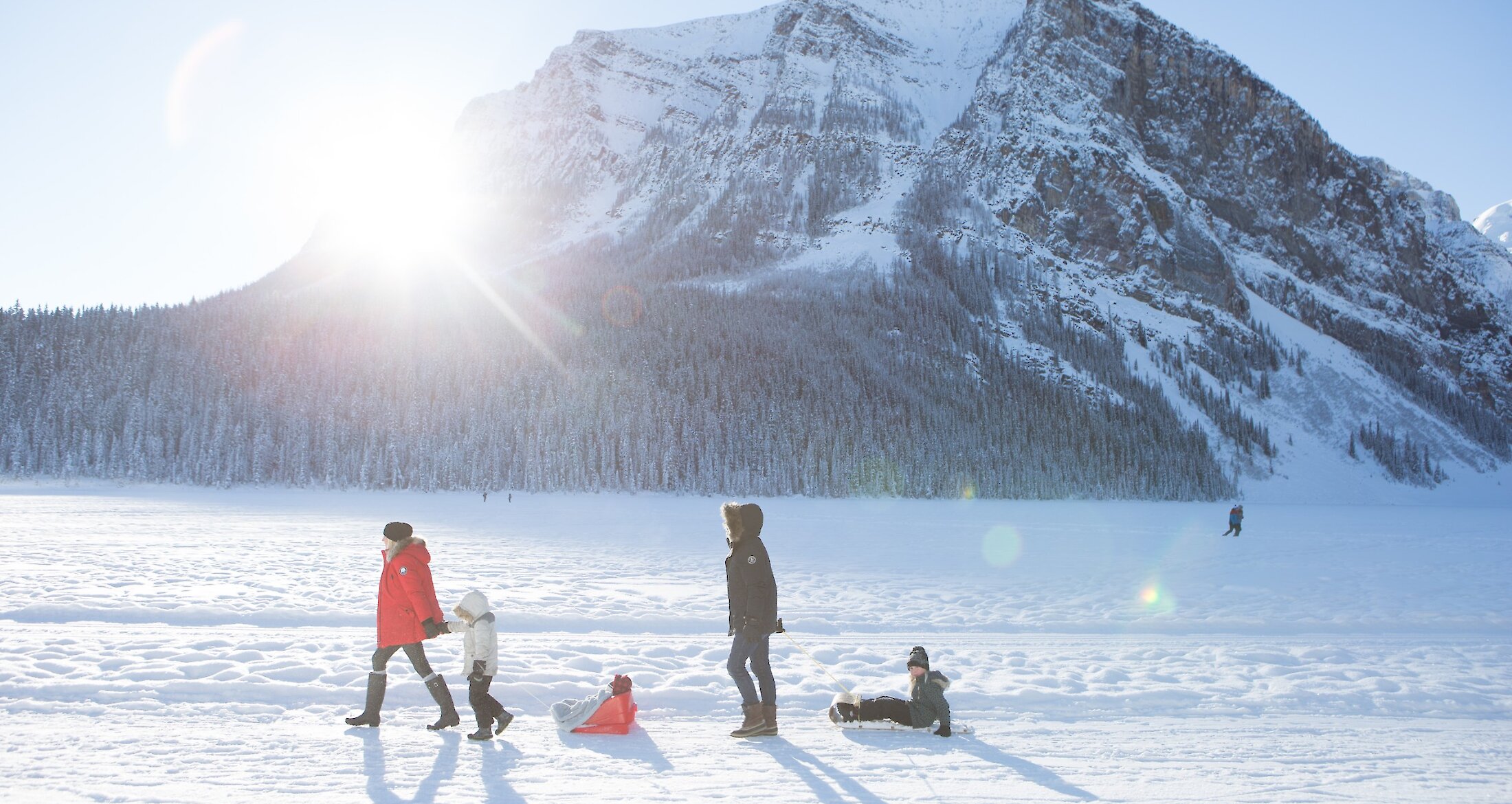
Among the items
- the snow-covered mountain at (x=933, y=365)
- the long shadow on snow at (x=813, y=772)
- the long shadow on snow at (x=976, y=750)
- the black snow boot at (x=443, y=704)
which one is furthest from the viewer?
the snow-covered mountain at (x=933, y=365)

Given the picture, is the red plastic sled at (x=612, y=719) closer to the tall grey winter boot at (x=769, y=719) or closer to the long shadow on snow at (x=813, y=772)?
the long shadow on snow at (x=813, y=772)

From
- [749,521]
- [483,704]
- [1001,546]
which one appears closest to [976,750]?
[749,521]

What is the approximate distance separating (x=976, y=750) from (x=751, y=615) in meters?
2.56

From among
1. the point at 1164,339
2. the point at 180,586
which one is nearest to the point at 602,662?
the point at 180,586

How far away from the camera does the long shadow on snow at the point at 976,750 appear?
6586mm

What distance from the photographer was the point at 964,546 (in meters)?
30.4

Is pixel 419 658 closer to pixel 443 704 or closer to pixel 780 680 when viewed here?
pixel 443 704

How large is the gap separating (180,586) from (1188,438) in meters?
138

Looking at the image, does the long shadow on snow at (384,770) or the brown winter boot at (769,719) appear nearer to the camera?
the long shadow on snow at (384,770)

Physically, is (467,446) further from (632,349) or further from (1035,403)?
(1035,403)

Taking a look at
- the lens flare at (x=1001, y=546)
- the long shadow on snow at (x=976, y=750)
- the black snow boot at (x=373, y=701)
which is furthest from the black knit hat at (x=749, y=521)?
the lens flare at (x=1001, y=546)

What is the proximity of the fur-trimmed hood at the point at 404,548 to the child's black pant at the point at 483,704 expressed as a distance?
1351 mm

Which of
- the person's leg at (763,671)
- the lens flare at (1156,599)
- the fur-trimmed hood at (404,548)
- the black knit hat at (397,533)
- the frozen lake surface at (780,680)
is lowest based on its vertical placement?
the lens flare at (1156,599)

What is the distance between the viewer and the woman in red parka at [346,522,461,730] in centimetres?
786
